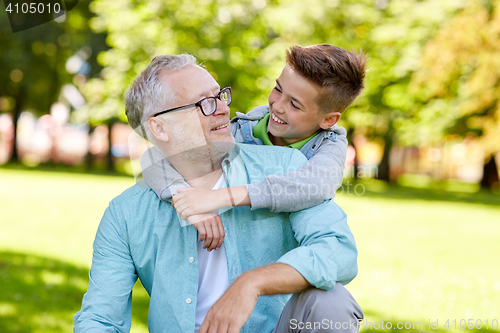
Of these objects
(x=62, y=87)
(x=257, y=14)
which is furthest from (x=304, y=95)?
(x=62, y=87)

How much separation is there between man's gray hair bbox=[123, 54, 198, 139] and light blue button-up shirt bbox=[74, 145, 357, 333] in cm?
37

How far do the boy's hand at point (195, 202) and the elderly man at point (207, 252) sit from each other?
14 cm

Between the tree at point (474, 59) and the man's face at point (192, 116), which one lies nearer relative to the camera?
the man's face at point (192, 116)

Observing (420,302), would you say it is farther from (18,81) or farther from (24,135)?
(24,135)

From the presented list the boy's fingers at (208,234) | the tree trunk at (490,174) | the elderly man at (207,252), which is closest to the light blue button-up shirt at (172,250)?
the elderly man at (207,252)

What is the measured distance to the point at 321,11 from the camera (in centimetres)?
1634

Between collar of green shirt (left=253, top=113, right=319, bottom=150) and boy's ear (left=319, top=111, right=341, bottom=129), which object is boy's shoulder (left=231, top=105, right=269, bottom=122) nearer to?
collar of green shirt (left=253, top=113, right=319, bottom=150)

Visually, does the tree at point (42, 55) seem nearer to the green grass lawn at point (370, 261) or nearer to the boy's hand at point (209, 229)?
the green grass lawn at point (370, 261)

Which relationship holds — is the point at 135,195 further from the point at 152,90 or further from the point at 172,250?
the point at 152,90

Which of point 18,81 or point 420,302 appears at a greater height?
point 18,81

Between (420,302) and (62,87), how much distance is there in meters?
22.9

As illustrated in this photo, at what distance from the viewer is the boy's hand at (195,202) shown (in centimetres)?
188

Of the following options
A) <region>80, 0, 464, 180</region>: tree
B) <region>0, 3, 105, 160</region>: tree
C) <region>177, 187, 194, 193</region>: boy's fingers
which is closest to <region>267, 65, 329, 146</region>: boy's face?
<region>177, 187, 194, 193</region>: boy's fingers

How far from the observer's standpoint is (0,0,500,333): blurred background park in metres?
5.30
